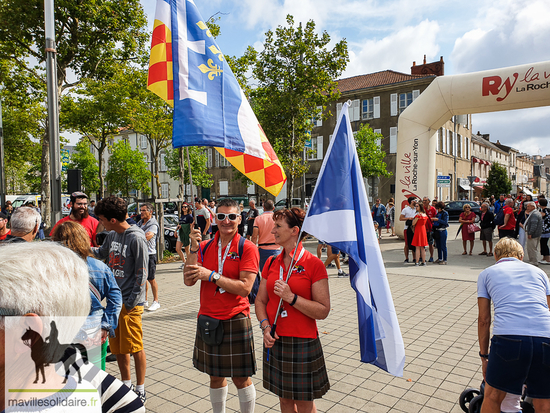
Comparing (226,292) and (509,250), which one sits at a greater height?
(509,250)

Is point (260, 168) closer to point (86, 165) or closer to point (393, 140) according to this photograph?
point (393, 140)

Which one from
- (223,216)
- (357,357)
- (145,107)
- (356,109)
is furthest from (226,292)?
(356,109)

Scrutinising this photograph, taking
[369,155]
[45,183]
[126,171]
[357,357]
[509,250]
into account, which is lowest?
[357,357]

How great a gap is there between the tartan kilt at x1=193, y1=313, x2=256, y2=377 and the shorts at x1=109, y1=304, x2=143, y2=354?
2.93 ft

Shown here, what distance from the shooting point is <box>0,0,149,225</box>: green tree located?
34.7 feet

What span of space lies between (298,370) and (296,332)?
0.83 ft

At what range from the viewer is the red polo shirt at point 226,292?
3047 millimetres

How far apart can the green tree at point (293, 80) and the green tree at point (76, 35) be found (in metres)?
6.08

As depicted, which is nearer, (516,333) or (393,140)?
(516,333)

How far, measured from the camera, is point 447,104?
1467 cm

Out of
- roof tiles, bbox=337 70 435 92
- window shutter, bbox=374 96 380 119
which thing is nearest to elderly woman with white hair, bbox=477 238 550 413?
roof tiles, bbox=337 70 435 92

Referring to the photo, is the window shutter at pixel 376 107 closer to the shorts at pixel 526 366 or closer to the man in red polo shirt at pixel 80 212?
the man in red polo shirt at pixel 80 212

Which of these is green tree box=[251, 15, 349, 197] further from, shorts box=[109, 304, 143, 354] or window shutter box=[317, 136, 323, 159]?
window shutter box=[317, 136, 323, 159]

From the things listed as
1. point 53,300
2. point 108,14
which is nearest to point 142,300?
point 53,300
